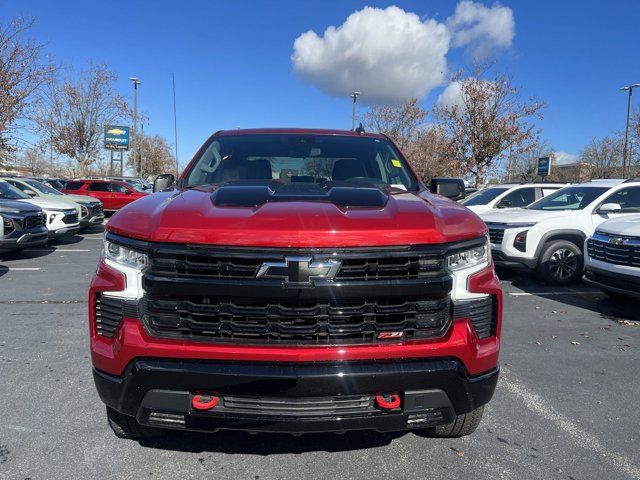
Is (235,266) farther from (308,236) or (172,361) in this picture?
(172,361)

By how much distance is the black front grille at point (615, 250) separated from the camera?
5.80 metres

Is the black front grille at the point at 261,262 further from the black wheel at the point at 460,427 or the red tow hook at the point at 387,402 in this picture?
the black wheel at the point at 460,427

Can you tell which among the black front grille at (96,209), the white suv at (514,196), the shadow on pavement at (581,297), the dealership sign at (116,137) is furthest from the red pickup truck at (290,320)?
the dealership sign at (116,137)

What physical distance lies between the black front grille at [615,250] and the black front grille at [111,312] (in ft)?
19.4

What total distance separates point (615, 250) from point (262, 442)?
5.38 m

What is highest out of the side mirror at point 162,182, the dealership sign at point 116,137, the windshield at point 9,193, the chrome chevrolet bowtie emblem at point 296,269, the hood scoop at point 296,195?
the dealership sign at point 116,137

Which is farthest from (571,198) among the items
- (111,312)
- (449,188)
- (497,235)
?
(111,312)

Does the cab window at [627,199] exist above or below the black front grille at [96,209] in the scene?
above

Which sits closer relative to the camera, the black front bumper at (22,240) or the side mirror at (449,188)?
the side mirror at (449,188)

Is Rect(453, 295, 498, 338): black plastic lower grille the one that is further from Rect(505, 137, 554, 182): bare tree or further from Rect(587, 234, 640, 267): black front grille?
Rect(505, 137, 554, 182): bare tree

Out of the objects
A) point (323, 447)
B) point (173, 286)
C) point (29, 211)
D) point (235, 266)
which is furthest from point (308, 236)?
point (29, 211)

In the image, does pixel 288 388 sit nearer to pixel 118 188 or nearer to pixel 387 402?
pixel 387 402

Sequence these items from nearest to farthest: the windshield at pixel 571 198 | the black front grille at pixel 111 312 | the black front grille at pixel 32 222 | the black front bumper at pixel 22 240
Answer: the black front grille at pixel 111 312 → the windshield at pixel 571 198 → the black front bumper at pixel 22 240 → the black front grille at pixel 32 222

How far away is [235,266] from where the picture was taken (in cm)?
216
